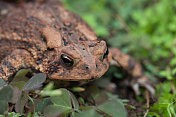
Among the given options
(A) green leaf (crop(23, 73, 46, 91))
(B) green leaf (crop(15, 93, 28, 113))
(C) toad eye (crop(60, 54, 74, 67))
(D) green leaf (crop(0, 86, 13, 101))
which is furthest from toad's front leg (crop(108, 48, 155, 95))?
(D) green leaf (crop(0, 86, 13, 101))

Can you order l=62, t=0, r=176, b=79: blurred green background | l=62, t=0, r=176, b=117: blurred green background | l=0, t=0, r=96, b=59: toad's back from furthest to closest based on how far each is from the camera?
1. l=62, t=0, r=176, b=79: blurred green background
2. l=62, t=0, r=176, b=117: blurred green background
3. l=0, t=0, r=96, b=59: toad's back

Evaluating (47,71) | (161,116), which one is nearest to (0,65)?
(47,71)

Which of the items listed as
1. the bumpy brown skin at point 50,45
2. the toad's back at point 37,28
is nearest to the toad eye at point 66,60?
the bumpy brown skin at point 50,45

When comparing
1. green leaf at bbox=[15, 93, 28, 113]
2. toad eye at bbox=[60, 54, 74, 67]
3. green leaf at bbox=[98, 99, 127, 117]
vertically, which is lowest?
green leaf at bbox=[98, 99, 127, 117]

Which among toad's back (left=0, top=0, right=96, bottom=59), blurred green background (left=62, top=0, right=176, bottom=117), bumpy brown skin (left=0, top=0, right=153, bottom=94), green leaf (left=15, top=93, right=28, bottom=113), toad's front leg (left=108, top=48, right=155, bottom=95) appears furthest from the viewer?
blurred green background (left=62, top=0, right=176, bottom=117)

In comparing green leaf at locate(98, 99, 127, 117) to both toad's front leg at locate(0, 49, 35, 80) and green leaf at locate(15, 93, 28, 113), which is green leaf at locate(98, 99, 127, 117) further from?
toad's front leg at locate(0, 49, 35, 80)

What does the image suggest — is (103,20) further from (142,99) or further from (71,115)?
(71,115)
